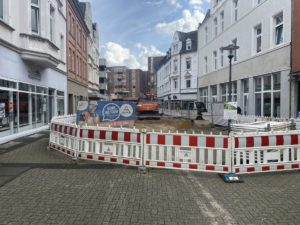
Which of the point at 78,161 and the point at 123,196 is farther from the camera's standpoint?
the point at 78,161

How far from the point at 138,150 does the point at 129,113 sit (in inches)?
153

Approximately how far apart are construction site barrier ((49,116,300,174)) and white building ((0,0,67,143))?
6.72m

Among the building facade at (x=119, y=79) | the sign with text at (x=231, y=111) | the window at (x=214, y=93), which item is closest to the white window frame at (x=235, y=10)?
the window at (x=214, y=93)

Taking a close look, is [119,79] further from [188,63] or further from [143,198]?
[143,198]

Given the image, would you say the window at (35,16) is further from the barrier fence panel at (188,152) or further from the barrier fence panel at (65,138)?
the barrier fence panel at (188,152)

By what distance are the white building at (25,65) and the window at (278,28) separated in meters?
13.0

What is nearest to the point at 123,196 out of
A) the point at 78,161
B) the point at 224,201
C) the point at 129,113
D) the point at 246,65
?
the point at 224,201

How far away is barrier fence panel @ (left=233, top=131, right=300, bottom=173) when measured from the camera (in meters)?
6.27

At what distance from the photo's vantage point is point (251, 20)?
754 inches

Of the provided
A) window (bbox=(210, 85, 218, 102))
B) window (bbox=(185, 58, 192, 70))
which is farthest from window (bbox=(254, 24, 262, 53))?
window (bbox=(185, 58, 192, 70))

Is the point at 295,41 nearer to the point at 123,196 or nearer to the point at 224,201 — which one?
the point at 224,201

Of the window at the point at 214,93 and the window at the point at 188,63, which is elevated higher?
the window at the point at 188,63

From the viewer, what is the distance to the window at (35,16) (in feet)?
46.9

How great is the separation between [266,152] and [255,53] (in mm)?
14306
